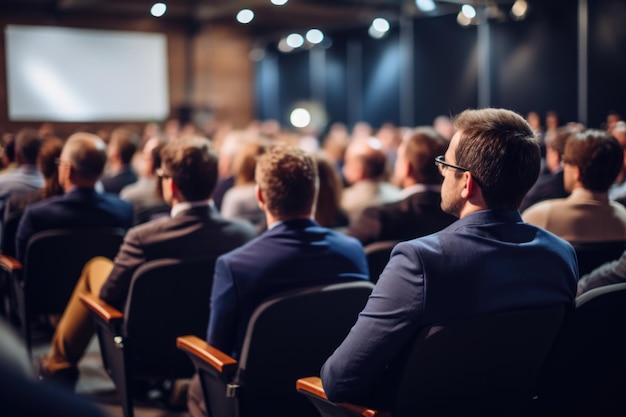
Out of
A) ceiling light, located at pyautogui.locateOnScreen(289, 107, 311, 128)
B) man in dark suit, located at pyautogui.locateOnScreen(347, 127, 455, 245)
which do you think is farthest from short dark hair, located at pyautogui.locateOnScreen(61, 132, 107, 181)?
ceiling light, located at pyautogui.locateOnScreen(289, 107, 311, 128)

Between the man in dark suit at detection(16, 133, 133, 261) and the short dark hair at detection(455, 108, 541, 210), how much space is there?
8.80ft

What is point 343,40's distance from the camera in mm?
16953

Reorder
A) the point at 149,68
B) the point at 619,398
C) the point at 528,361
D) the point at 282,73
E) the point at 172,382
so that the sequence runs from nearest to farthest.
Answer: the point at 528,361 < the point at 619,398 < the point at 172,382 < the point at 149,68 < the point at 282,73

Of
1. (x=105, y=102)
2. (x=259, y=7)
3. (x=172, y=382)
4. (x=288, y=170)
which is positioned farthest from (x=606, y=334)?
(x=105, y=102)

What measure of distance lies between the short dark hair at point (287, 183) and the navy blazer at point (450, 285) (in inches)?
30.2

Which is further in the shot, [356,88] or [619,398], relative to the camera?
[356,88]

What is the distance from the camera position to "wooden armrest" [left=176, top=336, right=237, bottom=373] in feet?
7.27

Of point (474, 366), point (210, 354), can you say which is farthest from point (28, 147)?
point (474, 366)

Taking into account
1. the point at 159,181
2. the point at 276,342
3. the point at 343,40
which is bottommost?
the point at 276,342

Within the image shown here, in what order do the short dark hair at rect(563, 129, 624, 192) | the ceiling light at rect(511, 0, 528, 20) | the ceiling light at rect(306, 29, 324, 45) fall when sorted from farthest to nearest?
the ceiling light at rect(306, 29, 324, 45) < the ceiling light at rect(511, 0, 528, 20) < the short dark hair at rect(563, 129, 624, 192)

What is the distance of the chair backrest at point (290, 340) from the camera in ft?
7.00

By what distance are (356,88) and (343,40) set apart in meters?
1.23

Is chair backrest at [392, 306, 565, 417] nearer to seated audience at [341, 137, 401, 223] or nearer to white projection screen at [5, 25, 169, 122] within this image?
seated audience at [341, 137, 401, 223]

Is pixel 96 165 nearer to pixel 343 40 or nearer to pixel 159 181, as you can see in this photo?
pixel 159 181
